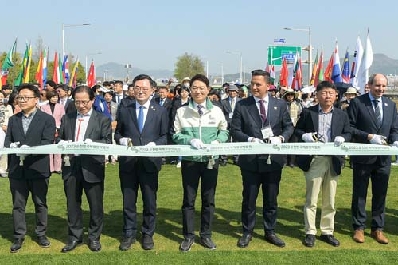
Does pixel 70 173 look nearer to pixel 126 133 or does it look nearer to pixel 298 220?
pixel 126 133

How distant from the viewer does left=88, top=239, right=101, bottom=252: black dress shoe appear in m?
5.39

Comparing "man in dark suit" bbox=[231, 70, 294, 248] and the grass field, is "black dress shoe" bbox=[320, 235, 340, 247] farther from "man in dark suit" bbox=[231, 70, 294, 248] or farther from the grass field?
"man in dark suit" bbox=[231, 70, 294, 248]

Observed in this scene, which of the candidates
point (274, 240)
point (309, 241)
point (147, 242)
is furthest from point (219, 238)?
point (309, 241)

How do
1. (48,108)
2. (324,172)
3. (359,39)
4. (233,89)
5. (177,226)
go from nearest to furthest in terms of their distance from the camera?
1. (324,172)
2. (177,226)
3. (48,108)
4. (233,89)
5. (359,39)

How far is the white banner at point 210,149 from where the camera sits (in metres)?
5.17

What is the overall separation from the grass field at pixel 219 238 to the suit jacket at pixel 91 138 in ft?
3.09

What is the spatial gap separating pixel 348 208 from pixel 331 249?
215 centimetres

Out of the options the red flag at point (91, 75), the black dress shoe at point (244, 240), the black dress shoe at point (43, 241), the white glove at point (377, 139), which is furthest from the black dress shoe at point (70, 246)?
the red flag at point (91, 75)

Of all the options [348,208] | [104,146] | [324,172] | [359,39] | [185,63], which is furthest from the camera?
[185,63]

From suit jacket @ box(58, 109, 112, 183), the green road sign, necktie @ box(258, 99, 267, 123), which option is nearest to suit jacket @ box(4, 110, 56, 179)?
suit jacket @ box(58, 109, 112, 183)

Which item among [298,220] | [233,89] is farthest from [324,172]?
[233,89]

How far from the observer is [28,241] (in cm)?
574

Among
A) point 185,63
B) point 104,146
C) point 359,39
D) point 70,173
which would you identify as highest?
point 185,63

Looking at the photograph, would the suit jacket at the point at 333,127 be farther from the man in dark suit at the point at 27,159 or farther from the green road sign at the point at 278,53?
the green road sign at the point at 278,53
